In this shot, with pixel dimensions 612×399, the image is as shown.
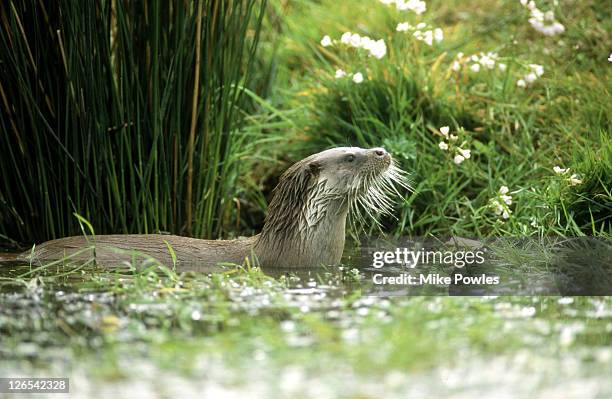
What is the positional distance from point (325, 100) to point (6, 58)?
205cm

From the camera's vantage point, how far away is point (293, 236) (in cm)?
452

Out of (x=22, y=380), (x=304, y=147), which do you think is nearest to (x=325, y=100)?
(x=304, y=147)

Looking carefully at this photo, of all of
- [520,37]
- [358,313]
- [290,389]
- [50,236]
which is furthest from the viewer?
[520,37]

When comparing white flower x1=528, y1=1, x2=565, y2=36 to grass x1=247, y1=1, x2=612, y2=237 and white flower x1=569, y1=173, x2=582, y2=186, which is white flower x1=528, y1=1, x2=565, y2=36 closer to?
grass x1=247, y1=1, x2=612, y2=237

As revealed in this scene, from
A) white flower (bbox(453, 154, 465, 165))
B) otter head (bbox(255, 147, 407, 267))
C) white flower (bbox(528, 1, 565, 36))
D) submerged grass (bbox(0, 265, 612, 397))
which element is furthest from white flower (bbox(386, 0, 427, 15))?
submerged grass (bbox(0, 265, 612, 397))

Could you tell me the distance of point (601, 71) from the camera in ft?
19.3

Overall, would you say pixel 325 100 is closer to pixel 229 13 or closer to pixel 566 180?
pixel 229 13

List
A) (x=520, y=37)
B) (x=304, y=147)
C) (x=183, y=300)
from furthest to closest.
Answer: (x=520, y=37) → (x=304, y=147) → (x=183, y=300)

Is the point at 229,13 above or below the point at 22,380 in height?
above

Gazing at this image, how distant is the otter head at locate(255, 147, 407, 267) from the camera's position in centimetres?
452

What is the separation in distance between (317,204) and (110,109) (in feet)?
3.53

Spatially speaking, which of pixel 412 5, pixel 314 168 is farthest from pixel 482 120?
pixel 314 168

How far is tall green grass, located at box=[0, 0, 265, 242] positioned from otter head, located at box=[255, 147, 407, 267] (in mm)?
532

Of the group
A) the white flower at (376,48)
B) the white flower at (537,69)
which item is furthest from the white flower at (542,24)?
the white flower at (376,48)
